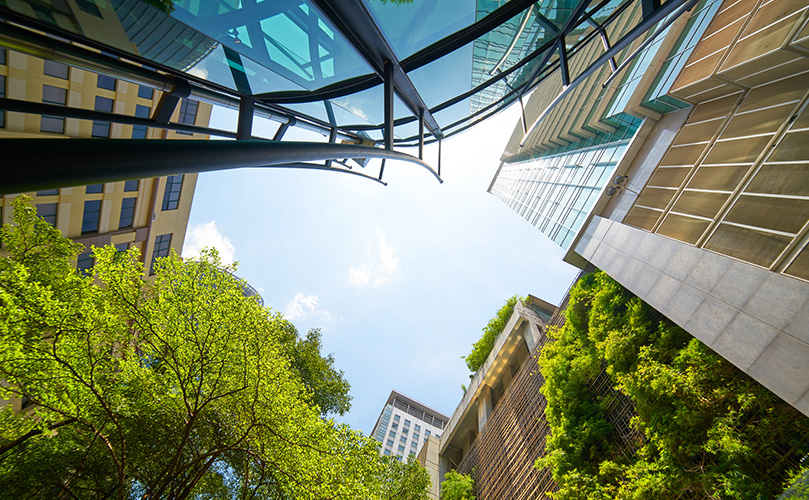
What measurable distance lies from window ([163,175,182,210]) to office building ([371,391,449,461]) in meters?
62.7

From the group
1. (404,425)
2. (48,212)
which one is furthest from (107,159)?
(404,425)

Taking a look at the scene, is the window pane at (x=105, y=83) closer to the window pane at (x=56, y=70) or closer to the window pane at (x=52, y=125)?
the window pane at (x=56, y=70)

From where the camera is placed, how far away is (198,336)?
960 cm

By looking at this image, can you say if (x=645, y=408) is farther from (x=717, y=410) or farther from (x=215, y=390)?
(x=215, y=390)

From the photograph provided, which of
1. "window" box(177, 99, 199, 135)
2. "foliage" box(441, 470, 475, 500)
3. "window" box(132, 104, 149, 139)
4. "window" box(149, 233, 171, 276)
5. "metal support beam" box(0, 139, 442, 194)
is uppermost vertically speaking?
"metal support beam" box(0, 139, 442, 194)

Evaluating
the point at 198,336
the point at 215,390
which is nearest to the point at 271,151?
the point at 198,336

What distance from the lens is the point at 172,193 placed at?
24.8 meters

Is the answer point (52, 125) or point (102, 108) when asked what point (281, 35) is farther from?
point (102, 108)

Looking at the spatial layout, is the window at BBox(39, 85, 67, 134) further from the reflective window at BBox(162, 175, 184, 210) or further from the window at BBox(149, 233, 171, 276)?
the window at BBox(149, 233, 171, 276)

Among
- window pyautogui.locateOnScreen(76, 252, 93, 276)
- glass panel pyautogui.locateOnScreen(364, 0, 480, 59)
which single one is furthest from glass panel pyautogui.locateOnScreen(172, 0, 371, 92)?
window pyautogui.locateOnScreen(76, 252, 93, 276)

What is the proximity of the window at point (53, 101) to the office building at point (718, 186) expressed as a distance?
2275 cm

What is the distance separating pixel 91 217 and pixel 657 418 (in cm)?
2963

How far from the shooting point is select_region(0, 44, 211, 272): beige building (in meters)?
14.9

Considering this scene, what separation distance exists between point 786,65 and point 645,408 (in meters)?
11.1
